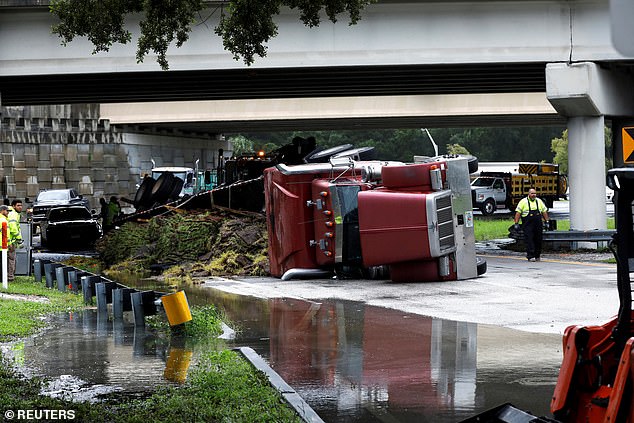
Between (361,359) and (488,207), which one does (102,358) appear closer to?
(361,359)

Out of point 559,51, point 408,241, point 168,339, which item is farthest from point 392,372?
point 559,51

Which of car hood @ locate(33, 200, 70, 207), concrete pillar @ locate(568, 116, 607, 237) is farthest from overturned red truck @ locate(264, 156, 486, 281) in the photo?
car hood @ locate(33, 200, 70, 207)

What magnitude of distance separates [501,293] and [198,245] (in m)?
9.83

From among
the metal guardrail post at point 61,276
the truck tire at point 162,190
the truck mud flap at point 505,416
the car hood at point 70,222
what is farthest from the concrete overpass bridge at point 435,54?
the truck mud flap at point 505,416

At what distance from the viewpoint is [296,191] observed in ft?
73.7

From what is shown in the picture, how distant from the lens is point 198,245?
87.1ft

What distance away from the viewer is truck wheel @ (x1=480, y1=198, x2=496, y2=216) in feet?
200

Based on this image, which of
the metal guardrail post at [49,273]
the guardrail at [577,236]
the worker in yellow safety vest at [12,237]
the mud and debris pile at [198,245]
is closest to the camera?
the metal guardrail post at [49,273]

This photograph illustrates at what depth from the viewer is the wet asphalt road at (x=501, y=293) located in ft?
50.6

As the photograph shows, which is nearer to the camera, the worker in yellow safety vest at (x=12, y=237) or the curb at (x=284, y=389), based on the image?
the curb at (x=284, y=389)

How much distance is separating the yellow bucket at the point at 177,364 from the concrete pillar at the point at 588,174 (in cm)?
1967

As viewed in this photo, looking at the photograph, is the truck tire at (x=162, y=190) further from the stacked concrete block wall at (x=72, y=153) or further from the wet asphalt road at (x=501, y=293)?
the stacked concrete block wall at (x=72, y=153)

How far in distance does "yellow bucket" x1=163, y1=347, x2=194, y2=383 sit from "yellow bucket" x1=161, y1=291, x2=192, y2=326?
3.83ft

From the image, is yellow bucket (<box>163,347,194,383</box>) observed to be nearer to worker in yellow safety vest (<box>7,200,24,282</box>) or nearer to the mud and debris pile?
worker in yellow safety vest (<box>7,200,24,282</box>)
